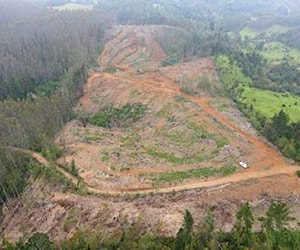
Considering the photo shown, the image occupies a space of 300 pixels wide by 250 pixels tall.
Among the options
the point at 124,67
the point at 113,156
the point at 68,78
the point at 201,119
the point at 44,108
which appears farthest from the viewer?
the point at 124,67

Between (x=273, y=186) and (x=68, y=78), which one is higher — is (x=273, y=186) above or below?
above

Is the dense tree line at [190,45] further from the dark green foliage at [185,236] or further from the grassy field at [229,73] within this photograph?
the dark green foliage at [185,236]

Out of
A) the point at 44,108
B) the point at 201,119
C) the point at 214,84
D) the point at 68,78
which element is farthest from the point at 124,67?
the point at 201,119

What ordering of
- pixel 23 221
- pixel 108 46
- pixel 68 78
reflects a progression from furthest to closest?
pixel 108 46, pixel 68 78, pixel 23 221

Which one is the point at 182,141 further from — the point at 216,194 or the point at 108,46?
the point at 108,46

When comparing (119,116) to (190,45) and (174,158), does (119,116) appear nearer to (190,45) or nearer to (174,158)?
(174,158)

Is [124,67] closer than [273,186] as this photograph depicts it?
No

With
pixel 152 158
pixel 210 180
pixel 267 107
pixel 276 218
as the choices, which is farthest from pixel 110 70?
pixel 276 218

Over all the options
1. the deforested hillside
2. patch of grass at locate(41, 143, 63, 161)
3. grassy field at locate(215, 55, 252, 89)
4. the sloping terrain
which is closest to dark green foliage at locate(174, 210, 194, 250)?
the deforested hillside
